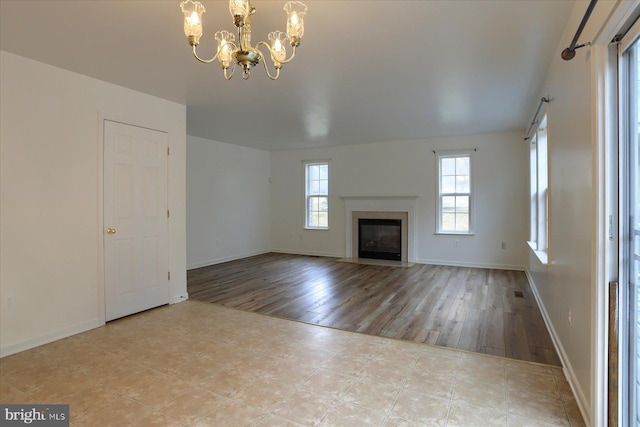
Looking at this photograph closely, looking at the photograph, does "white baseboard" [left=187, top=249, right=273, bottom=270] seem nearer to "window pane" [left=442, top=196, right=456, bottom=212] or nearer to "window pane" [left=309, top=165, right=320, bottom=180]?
"window pane" [left=309, top=165, right=320, bottom=180]

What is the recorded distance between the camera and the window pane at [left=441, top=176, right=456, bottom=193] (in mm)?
6324

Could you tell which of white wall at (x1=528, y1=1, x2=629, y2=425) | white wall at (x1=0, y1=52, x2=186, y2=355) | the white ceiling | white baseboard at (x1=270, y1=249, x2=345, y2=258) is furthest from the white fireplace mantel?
white wall at (x1=0, y1=52, x2=186, y2=355)

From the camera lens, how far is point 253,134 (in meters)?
6.03

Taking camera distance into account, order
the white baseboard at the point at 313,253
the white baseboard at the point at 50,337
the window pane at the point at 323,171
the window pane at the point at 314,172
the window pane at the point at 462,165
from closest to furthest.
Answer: the white baseboard at the point at 50,337 → the window pane at the point at 462,165 → the white baseboard at the point at 313,253 → the window pane at the point at 323,171 → the window pane at the point at 314,172

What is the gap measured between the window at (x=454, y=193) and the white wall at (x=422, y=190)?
137 millimetres

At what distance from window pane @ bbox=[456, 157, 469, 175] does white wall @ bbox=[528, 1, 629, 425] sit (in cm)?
333

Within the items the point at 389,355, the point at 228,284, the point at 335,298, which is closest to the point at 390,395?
the point at 389,355

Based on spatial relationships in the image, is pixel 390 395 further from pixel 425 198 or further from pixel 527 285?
pixel 425 198

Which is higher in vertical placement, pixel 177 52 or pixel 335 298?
pixel 177 52

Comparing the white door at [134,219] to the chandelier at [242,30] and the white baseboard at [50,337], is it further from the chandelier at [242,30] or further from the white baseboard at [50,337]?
the chandelier at [242,30]

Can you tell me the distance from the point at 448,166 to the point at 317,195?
296 centimetres

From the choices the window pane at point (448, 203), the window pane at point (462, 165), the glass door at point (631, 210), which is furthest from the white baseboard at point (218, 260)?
the glass door at point (631, 210)

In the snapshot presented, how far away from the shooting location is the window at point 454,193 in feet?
20.4

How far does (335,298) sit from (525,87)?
330 cm
